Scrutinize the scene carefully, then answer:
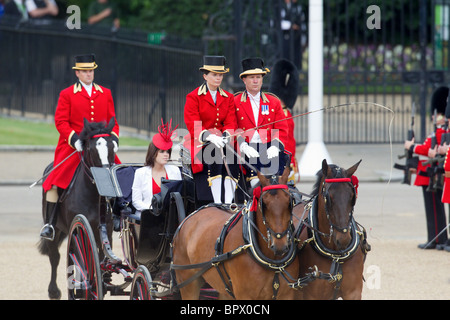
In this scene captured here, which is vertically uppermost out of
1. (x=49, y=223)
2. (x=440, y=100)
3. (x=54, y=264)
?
(x=440, y=100)

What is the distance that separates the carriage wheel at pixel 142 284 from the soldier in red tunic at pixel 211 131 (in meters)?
0.73

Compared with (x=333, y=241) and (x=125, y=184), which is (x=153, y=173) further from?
(x=333, y=241)

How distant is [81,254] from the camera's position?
765cm

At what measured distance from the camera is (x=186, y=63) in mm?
18859

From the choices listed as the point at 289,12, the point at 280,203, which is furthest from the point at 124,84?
the point at 280,203

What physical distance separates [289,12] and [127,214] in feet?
37.0

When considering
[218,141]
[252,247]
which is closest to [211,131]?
[218,141]

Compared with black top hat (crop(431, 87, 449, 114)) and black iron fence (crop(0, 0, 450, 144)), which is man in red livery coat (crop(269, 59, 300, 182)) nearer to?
black top hat (crop(431, 87, 449, 114))

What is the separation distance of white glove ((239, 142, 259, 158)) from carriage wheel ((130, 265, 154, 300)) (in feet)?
3.50

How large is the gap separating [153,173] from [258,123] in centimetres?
88

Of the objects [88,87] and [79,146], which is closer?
[79,146]

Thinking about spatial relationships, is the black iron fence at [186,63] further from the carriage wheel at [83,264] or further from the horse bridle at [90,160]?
the carriage wheel at [83,264]

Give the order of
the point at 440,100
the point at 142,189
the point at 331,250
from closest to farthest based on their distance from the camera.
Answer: the point at 331,250 < the point at 142,189 < the point at 440,100

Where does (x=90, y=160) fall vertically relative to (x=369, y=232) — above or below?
above
